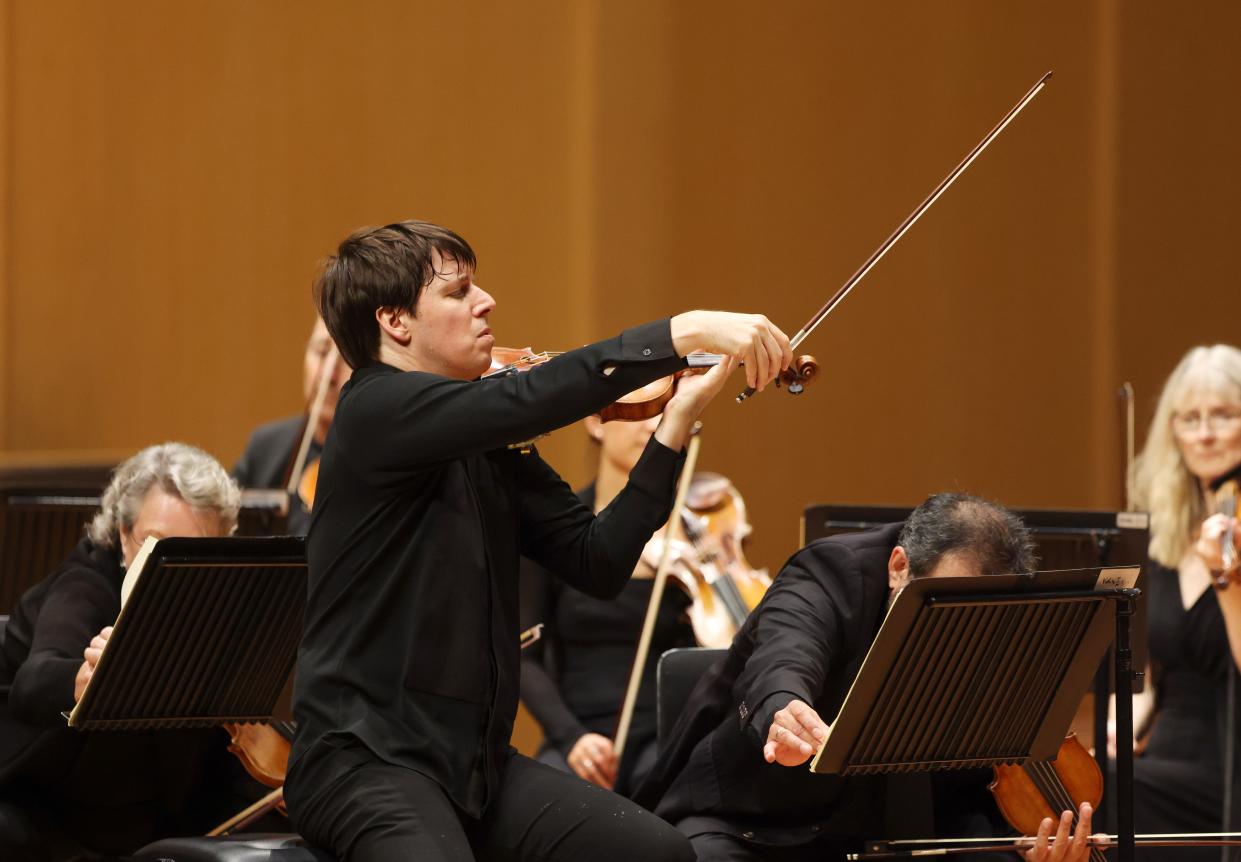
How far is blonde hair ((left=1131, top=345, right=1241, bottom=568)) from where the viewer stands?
353 cm

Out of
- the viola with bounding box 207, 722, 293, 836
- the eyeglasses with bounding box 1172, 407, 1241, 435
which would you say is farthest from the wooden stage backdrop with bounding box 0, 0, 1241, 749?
the viola with bounding box 207, 722, 293, 836

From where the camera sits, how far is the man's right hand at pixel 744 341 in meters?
1.84

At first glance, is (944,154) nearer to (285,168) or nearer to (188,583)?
(285,168)

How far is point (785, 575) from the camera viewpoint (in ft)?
7.84

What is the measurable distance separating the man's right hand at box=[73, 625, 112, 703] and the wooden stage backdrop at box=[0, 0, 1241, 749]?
243 centimetres

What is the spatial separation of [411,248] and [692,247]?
2.79m

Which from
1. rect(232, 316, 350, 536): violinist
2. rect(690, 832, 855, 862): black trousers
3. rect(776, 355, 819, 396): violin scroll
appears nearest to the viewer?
rect(776, 355, 819, 396): violin scroll

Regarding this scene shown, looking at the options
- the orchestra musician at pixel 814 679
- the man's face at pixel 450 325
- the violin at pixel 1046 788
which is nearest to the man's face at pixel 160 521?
the man's face at pixel 450 325

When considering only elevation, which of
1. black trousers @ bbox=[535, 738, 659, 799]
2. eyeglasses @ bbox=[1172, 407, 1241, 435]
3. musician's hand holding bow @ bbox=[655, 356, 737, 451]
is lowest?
black trousers @ bbox=[535, 738, 659, 799]

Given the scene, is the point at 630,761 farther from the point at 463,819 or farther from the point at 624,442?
the point at 463,819

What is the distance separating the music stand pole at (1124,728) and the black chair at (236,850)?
98cm

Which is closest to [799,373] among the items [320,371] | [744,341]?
[744,341]

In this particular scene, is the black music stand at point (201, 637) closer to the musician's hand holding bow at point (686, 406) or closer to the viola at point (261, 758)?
the viola at point (261, 758)

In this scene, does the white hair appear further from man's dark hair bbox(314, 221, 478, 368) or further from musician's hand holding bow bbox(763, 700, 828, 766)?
musician's hand holding bow bbox(763, 700, 828, 766)
